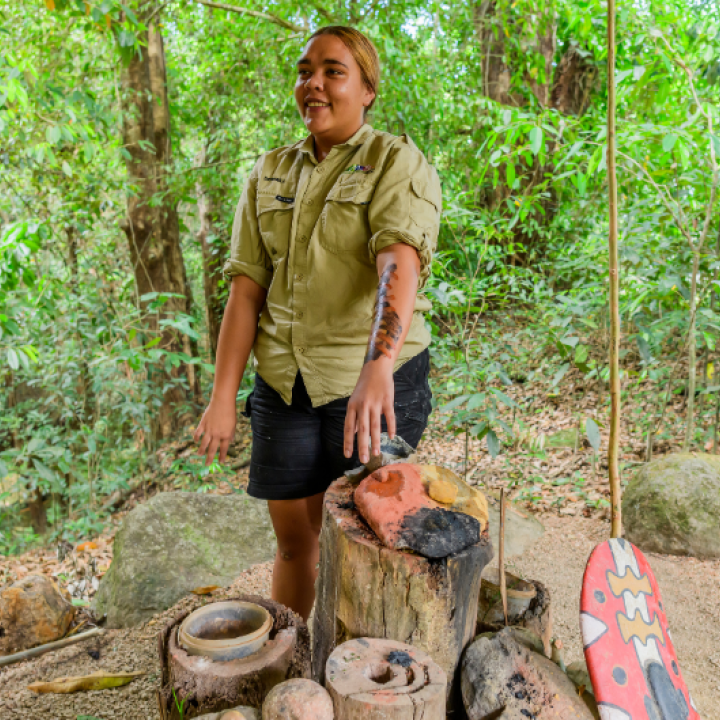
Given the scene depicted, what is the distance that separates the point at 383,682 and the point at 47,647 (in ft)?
6.37

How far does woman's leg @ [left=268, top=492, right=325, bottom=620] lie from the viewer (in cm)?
209

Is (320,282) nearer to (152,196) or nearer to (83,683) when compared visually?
(83,683)

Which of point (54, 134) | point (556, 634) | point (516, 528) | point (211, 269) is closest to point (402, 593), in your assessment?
point (556, 634)

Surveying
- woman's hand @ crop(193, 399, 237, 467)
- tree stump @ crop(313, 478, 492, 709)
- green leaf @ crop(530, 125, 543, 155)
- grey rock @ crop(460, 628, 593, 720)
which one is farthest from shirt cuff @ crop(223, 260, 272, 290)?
green leaf @ crop(530, 125, 543, 155)

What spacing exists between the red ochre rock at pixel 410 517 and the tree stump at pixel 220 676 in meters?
0.40

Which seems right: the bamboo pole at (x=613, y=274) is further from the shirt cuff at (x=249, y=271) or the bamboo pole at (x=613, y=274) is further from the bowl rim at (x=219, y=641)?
the shirt cuff at (x=249, y=271)

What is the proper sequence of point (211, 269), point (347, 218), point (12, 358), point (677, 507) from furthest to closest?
point (211, 269), point (677, 507), point (12, 358), point (347, 218)

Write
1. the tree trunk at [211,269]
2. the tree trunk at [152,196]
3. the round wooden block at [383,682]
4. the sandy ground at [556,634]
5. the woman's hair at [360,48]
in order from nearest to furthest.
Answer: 1. the round wooden block at [383,682]
2. the woman's hair at [360,48]
3. the sandy ground at [556,634]
4. the tree trunk at [152,196]
5. the tree trunk at [211,269]

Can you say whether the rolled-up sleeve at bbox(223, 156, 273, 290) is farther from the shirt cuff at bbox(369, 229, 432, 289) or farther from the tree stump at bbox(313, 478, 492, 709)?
the tree stump at bbox(313, 478, 492, 709)

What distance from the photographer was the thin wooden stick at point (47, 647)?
2.47m

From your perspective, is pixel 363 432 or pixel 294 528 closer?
pixel 363 432

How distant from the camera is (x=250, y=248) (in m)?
2.05

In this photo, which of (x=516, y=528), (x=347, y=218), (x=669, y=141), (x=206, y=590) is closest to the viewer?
(x=347, y=218)

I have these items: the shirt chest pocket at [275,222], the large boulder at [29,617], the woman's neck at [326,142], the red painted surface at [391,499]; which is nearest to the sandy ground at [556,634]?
the large boulder at [29,617]
